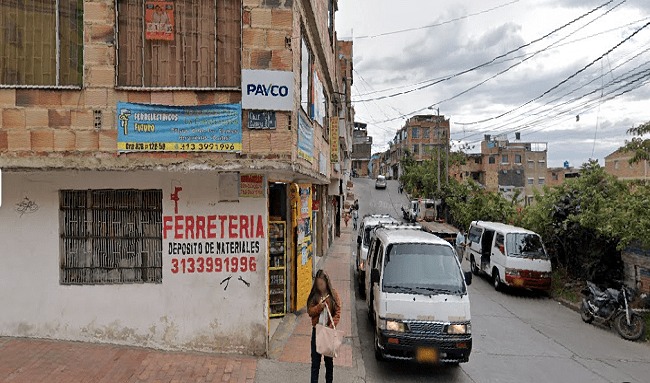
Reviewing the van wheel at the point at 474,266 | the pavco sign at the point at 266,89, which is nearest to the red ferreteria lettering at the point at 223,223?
the pavco sign at the point at 266,89

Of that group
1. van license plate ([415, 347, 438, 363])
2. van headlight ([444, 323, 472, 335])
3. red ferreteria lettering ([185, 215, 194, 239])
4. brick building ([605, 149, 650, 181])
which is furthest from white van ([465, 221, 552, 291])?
brick building ([605, 149, 650, 181])

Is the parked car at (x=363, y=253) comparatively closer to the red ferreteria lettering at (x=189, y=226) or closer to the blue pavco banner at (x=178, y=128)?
the red ferreteria lettering at (x=189, y=226)

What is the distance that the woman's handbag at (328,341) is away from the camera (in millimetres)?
5785

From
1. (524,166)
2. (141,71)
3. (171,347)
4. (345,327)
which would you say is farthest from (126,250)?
(524,166)

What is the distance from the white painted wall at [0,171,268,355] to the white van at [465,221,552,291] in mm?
9565

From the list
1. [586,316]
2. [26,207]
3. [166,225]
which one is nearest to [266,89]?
[166,225]

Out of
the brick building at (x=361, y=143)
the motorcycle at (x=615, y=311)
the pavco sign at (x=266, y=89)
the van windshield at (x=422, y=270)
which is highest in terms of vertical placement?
the brick building at (x=361, y=143)

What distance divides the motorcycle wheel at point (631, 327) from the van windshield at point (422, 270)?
4.98 meters

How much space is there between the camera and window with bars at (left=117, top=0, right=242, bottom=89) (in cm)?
693

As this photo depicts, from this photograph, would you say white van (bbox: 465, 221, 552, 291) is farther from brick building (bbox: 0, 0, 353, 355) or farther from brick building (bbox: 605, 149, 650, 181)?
brick building (bbox: 605, 149, 650, 181)

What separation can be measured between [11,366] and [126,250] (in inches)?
83.7

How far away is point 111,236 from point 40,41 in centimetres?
317

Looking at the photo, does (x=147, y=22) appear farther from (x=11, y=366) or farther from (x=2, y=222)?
(x=11, y=366)

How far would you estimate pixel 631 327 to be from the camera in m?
10.0
